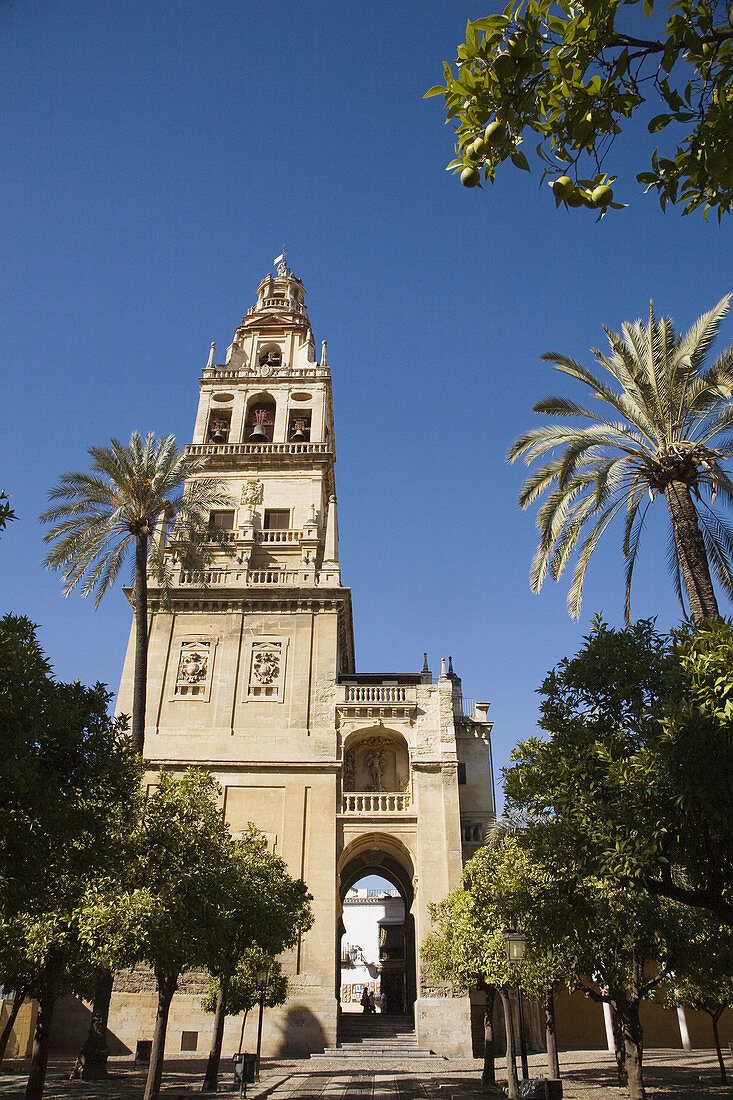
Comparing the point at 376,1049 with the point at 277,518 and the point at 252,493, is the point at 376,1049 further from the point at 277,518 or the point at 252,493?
the point at 252,493

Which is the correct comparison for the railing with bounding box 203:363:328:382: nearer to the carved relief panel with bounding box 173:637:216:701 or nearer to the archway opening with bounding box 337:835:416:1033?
the carved relief panel with bounding box 173:637:216:701

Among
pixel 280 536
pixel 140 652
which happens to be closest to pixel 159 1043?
pixel 140 652

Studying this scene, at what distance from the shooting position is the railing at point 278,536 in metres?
32.9

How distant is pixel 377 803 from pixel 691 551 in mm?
18214

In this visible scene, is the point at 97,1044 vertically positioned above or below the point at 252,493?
below

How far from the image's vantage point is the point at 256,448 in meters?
35.3

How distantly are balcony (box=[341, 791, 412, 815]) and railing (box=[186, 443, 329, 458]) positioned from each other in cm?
1572

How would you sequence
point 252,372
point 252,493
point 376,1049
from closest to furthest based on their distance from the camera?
point 376,1049
point 252,493
point 252,372

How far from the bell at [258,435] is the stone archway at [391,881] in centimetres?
1887

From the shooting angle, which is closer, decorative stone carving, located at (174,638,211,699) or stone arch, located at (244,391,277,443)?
decorative stone carving, located at (174,638,211,699)

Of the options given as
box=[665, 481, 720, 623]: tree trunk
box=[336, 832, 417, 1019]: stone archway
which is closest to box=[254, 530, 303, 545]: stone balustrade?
box=[336, 832, 417, 1019]: stone archway

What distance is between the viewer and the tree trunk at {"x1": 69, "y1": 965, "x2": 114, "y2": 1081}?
58.2ft

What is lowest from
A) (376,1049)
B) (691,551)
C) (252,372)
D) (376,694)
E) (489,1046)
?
(376,1049)

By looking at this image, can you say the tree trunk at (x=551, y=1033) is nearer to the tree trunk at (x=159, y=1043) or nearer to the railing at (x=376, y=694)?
the tree trunk at (x=159, y=1043)
